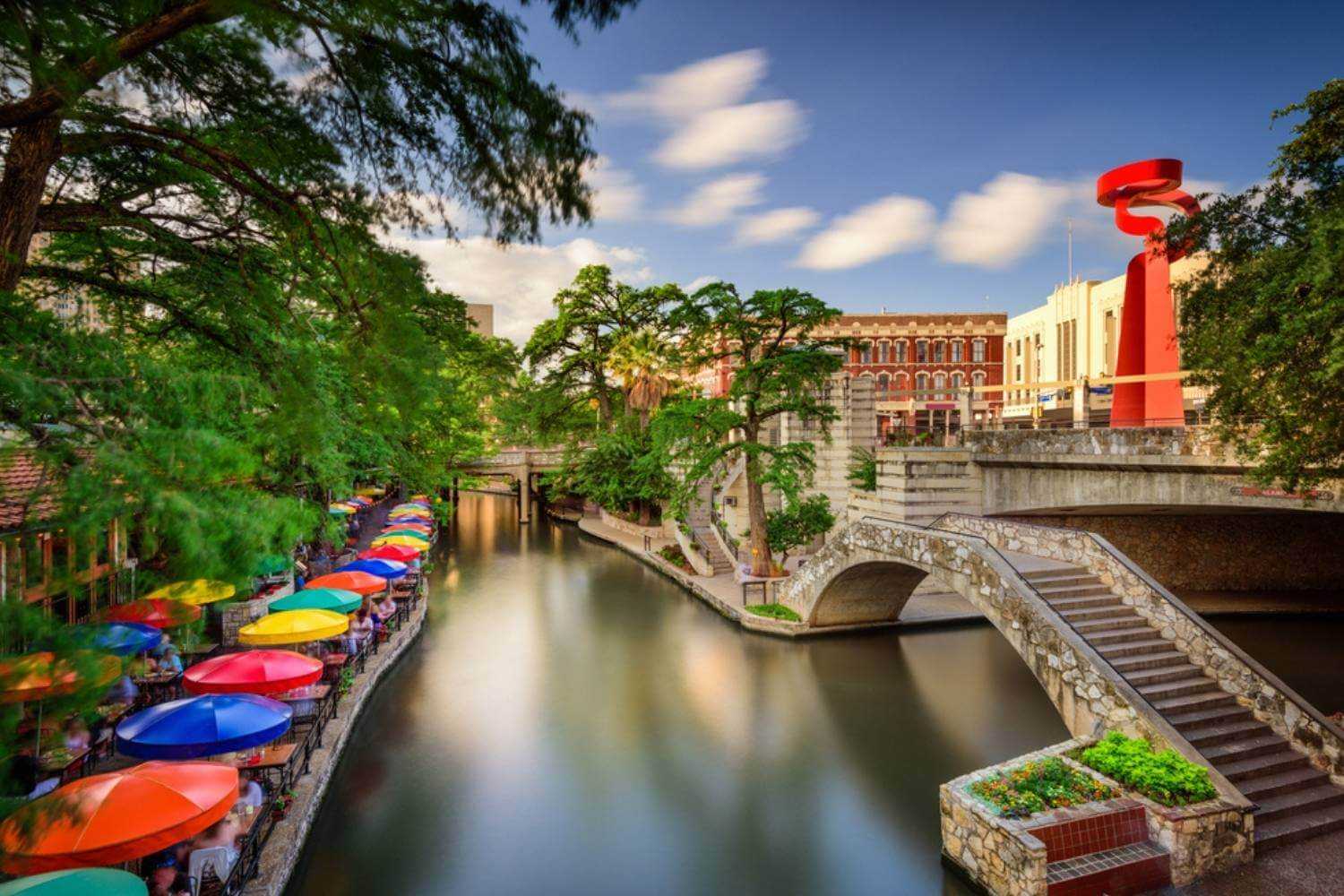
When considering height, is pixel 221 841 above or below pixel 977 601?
below

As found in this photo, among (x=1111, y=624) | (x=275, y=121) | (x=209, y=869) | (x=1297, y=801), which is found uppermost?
(x=275, y=121)

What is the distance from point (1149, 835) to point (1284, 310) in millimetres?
7246

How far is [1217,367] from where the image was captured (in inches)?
470

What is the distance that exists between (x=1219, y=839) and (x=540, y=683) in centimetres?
1337

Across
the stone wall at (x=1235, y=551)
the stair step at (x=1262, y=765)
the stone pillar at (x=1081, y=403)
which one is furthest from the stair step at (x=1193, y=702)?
the stone wall at (x=1235, y=551)

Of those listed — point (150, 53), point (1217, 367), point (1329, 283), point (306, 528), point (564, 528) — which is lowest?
point (564, 528)

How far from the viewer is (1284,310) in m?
10.3

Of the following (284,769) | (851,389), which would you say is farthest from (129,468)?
(851,389)

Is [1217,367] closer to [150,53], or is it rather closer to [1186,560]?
[150,53]

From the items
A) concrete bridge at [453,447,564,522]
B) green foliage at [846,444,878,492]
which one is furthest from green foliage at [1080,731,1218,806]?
concrete bridge at [453,447,564,522]

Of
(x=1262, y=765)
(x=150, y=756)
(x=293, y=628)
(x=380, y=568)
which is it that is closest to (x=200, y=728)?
(x=150, y=756)

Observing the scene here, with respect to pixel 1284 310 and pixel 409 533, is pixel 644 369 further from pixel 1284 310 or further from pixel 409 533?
pixel 1284 310

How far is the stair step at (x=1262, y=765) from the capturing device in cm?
1041

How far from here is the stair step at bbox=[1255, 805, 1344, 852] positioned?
9656 millimetres
